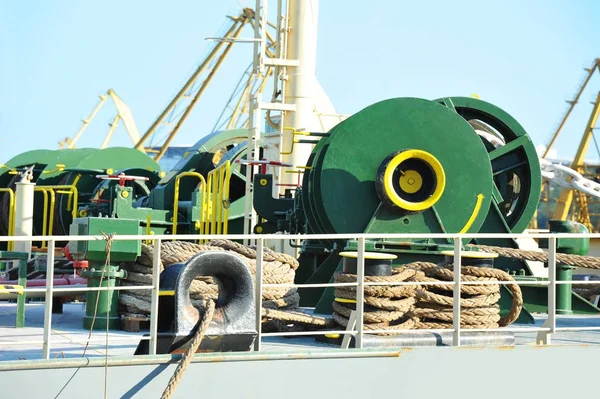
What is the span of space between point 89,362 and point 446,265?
3.54m

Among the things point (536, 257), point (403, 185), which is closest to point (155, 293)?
point (403, 185)

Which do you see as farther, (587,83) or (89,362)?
(587,83)

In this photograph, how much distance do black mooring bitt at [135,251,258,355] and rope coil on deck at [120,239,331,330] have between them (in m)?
0.87

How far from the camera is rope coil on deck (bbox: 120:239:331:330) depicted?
8656 mm

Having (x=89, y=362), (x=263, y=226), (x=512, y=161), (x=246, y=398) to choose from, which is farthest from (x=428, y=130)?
(x=89, y=362)

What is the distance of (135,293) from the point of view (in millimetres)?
9086

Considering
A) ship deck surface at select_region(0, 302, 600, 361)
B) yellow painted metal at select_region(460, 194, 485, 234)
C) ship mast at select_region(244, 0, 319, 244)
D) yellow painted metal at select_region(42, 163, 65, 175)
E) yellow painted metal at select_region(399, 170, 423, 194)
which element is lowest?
ship deck surface at select_region(0, 302, 600, 361)

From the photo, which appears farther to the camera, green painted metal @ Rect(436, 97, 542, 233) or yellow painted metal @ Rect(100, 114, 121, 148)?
yellow painted metal @ Rect(100, 114, 121, 148)

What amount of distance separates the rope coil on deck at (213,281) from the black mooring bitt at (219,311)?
874 millimetres

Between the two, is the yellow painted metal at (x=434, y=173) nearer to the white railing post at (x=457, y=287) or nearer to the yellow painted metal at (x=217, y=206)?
the white railing post at (x=457, y=287)

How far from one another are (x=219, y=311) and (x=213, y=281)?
140 cm

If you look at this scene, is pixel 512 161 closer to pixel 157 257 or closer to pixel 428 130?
pixel 428 130

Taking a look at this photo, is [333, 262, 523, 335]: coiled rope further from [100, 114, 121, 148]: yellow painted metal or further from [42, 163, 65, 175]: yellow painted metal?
[100, 114, 121, 148]: yellow painted metal

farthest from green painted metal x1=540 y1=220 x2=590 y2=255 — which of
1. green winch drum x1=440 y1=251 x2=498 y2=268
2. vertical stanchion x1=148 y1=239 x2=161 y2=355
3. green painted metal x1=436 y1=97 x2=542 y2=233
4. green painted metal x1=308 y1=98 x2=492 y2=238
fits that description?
vertical stanchion x1=148 y1=239 x2=161 y2=355
